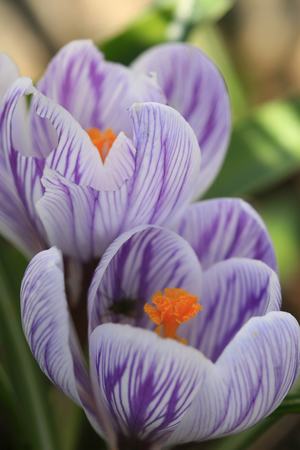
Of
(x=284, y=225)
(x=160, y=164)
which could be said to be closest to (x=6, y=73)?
(x=160, y=164)

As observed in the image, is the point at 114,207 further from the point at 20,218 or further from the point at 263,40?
the point at 263,40

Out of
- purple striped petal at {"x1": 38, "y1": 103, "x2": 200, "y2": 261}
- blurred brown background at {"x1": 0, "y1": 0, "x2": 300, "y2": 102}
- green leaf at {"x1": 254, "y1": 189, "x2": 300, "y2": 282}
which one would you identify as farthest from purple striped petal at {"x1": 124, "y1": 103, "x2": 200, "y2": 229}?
blurred brown background at {"x1": 0, "y1": 0, "x2": 300, "y2": 102}

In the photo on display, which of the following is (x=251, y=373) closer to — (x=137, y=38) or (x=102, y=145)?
(x=102, y=145)

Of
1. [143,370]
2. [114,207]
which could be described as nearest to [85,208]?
[114,207]

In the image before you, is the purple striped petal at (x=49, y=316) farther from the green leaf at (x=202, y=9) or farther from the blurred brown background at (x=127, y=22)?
the blurred brown background at (x=127, y=22)

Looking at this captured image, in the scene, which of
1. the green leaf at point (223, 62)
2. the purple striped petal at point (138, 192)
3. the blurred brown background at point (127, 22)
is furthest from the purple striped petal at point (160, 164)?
the blurred brown background at point (127, 22)

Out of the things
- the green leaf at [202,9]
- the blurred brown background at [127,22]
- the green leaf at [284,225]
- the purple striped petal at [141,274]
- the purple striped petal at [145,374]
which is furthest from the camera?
the blurred brown background at [127,22]
